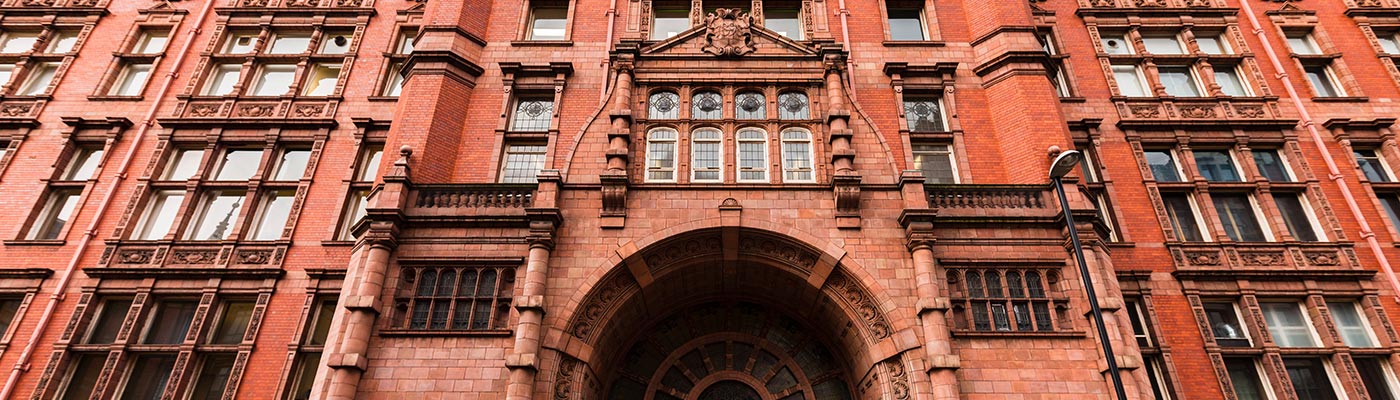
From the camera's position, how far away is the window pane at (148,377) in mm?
15484

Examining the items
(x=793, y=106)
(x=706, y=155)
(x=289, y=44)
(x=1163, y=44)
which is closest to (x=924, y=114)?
(x=793, y=106)

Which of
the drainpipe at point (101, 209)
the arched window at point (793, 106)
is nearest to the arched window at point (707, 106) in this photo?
the arched window at point (793, 106)

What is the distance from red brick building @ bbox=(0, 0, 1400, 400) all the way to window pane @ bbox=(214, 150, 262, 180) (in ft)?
0.29

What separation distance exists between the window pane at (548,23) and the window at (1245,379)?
1918 cm

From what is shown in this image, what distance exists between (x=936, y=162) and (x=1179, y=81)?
9527 mm

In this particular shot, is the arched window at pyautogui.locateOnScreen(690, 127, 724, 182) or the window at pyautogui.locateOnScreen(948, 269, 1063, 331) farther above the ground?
the arched window at pyautogui.locateOnScreen(690, 127, 724, 182)

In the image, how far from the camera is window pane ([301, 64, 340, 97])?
20250 mm

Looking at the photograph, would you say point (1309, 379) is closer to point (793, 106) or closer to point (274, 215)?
point (793, 106)

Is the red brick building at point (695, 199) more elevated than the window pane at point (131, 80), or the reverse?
the window pane at point (131, 80)

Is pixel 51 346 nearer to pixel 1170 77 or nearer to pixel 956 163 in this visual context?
pixel 956 163

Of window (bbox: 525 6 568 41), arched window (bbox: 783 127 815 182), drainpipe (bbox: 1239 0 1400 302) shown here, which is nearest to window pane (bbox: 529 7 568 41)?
window (bbox: 525 6 568 41)

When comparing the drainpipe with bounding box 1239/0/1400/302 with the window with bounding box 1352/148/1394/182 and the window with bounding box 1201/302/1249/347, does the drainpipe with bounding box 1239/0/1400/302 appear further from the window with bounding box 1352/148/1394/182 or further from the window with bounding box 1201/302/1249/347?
the window with bounding box 1201/302/1249/347

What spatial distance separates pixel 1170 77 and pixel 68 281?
102 ft

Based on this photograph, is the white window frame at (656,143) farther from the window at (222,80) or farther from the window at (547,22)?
the window at (222,80)
